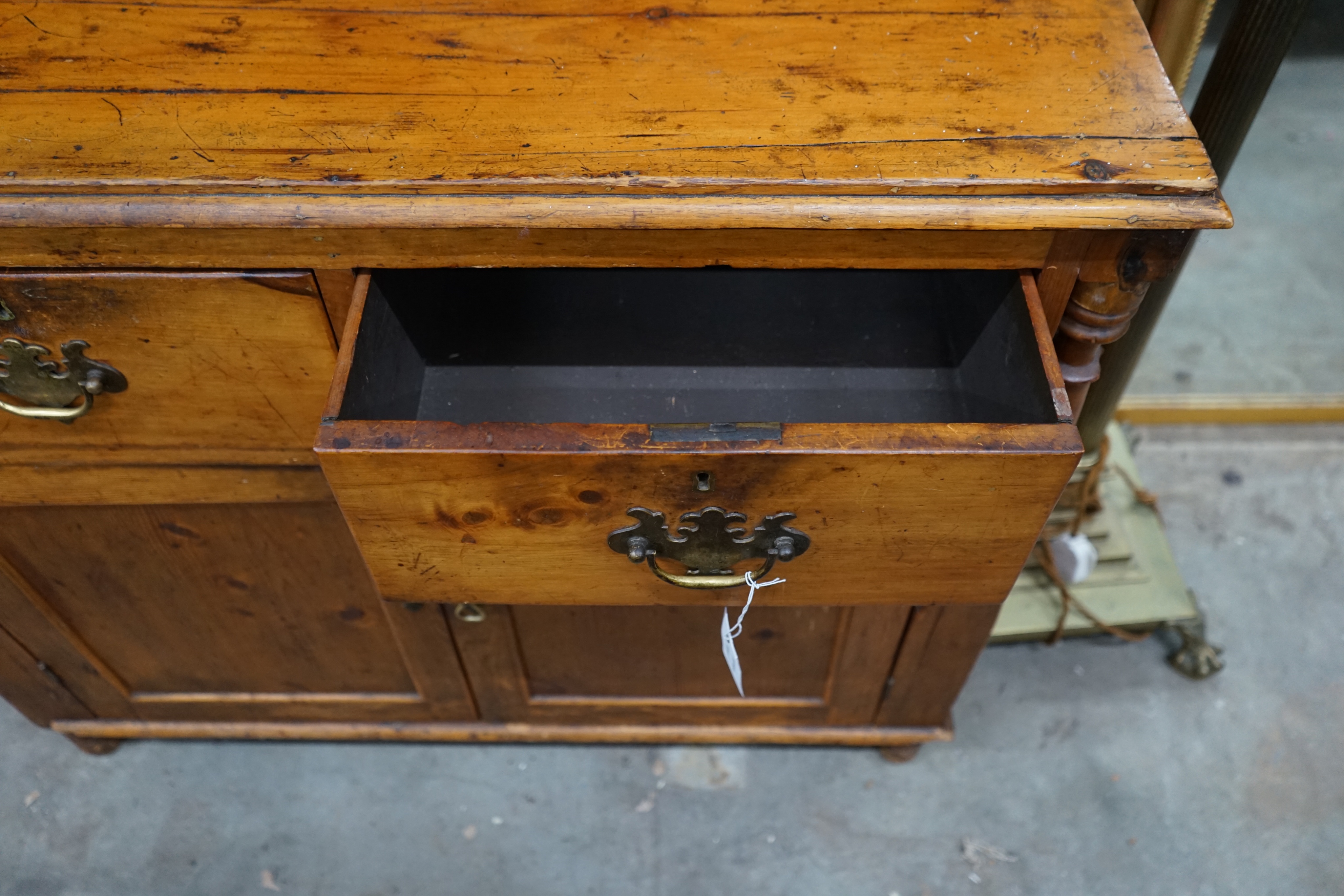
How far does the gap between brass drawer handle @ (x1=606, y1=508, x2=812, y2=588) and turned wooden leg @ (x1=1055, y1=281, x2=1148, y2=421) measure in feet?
0.76

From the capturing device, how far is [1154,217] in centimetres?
62

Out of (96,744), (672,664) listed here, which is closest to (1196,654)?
(672,664)

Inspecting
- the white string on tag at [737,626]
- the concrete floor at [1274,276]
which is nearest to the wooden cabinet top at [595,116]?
the white string on tag at [737,626]

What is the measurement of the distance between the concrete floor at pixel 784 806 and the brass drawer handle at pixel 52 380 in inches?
27.4

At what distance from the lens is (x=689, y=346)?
3.09 ft

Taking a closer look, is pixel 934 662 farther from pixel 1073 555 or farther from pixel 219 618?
pixel 219 618

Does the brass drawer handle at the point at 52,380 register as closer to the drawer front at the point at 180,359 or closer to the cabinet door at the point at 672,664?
the drawer front at the point at 180,359

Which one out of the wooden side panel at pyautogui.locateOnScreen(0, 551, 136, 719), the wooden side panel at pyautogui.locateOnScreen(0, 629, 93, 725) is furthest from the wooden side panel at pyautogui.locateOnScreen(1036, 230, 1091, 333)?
the wooden side panel at pyautogui.locateOnScreen(0, 629, 93, 725)

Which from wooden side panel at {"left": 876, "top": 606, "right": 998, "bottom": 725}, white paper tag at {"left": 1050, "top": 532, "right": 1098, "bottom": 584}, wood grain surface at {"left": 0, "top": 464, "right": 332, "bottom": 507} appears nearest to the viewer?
wood grain surface at {"left": 0, "top": 464, "right": 332, "bottom": 507}

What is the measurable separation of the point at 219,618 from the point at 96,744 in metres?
0.40

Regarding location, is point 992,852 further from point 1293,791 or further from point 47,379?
point 47,379

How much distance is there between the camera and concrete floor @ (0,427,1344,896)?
1.15 m

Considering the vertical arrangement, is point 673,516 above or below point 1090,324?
below

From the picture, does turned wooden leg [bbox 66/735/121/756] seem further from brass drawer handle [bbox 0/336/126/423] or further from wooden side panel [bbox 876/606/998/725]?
wooden side panel [bbox 876/606/998/725]
